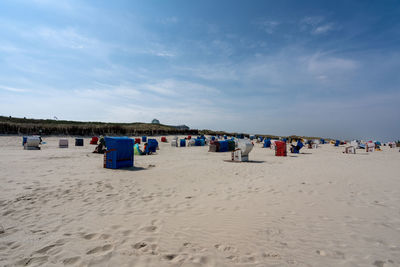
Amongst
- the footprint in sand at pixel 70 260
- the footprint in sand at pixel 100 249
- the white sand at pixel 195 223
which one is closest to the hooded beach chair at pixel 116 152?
the white sand at pixel 195 223

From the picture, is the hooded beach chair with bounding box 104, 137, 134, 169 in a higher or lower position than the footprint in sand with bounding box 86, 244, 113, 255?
higher

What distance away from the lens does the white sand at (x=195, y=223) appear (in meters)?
2.90

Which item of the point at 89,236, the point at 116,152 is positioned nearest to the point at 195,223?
the point at 89,236

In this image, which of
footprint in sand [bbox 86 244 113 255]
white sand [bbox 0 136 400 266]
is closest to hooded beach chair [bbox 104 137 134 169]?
white sand [bbox 0 136 400 266]

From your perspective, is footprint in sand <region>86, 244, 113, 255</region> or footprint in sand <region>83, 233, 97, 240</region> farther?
footprint in sand <region>83, 233, 97, 240</region>

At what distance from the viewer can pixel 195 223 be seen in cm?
404

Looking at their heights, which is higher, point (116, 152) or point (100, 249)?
point (116, 152)

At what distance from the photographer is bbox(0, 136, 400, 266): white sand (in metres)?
2.90

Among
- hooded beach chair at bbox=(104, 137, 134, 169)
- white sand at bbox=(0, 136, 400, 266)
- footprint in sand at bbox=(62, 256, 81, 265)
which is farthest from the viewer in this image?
hooded beach chair at bbox=(104, 137, 134, 169)

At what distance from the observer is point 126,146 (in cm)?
1033

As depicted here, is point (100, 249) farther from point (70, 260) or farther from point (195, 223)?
point (195, 223)

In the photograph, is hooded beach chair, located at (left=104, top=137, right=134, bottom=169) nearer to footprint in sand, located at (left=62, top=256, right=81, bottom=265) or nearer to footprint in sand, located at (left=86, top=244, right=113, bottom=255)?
footprint in sand, located at (left=86, top=244, right=113, bottom=255)

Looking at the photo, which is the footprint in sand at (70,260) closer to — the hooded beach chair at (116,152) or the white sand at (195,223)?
the white sand at (195,223)

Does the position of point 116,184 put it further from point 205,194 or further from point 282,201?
point 282,201
